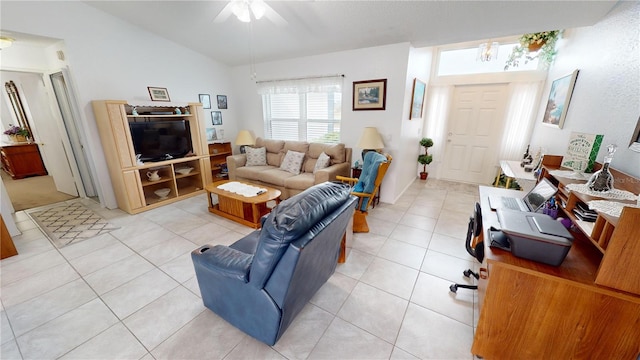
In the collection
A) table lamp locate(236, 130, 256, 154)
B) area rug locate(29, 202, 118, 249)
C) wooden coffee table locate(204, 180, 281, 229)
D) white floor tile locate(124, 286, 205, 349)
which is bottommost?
white floor tile locate(124, 286, 205, 349)

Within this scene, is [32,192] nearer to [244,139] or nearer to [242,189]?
[244,139]

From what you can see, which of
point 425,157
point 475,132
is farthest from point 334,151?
point 475,132

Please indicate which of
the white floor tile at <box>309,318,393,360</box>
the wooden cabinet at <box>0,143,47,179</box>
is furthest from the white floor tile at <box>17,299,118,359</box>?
the wooden cabinet at <box>0,143,47,179</box>

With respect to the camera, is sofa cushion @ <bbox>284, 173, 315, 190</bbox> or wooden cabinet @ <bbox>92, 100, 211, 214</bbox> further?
sofa cushion @ <bbox>284, 173, 315, 190</bbox>

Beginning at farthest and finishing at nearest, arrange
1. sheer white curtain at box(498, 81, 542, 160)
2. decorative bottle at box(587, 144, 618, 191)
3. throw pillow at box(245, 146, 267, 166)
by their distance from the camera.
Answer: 1. throw pillow at box(245, 146, 267, 166)
2. sheer white curtain at box(498, 81, 542, 160)
3. decorative bottle at box(587, 144, 618, 191)

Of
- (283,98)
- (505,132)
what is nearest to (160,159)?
(283,98)

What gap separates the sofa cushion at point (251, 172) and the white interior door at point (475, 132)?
3.74 m

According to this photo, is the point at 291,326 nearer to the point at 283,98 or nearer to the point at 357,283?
the point at 357,283

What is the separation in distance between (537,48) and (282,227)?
436 centimetres

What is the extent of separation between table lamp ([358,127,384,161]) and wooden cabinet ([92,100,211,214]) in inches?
109

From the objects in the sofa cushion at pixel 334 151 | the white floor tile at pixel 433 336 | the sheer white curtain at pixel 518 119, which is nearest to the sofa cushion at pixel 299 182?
the sofa cushion at pixel 334 151

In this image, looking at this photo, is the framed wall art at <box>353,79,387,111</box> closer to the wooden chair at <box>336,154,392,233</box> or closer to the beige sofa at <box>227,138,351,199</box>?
the beige sofa at <box>227,138,351,199</box>

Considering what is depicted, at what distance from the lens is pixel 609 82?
1924mm

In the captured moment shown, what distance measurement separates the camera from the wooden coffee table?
2.93 meters
